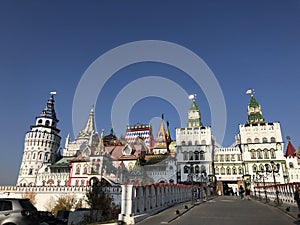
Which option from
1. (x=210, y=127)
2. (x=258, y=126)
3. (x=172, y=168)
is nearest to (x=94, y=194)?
(x=172, y=168)

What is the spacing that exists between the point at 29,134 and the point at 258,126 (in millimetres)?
70700

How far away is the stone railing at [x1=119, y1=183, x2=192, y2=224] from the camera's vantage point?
37.0ft

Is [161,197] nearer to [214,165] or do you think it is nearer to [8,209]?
[8,209]

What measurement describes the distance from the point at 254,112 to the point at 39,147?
221 ft

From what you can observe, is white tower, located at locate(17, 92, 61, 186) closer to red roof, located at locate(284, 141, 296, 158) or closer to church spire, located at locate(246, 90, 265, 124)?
church spire, located at locate(246, 90, 265, 124)

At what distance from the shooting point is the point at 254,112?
59.2 m

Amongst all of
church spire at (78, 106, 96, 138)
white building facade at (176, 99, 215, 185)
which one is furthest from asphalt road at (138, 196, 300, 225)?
church spire at (78, 106, 96, 138)

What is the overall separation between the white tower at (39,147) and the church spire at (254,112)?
208 feet

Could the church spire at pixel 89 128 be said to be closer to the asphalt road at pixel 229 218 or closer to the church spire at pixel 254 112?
the church spire at pixel 254 112

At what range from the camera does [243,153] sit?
170 feet

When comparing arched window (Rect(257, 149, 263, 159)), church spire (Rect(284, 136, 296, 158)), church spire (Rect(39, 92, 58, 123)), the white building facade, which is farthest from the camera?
church spire (Rect(39, 92, 58, 123))

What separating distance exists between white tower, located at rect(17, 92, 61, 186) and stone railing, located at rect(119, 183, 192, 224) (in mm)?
60769

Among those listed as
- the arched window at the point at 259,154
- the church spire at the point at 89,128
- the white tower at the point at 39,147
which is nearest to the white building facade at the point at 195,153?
the arched window at the point at 259,154

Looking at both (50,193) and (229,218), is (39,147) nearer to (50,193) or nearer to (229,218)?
(50,193)
